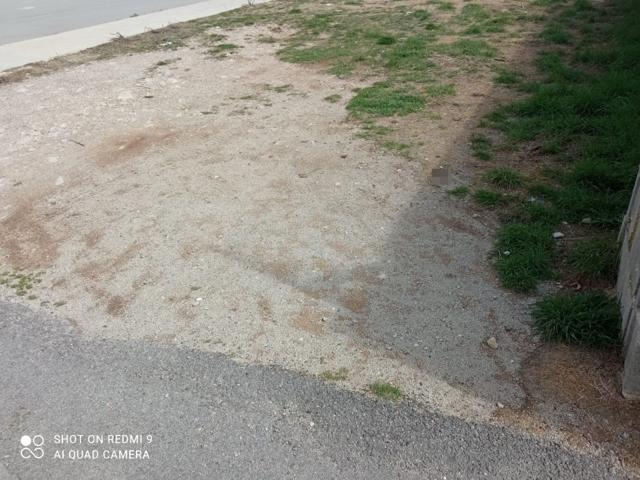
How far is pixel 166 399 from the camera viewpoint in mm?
2912

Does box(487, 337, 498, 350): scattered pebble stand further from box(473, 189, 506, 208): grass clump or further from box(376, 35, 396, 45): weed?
box(376, 35, 396, 45): weed

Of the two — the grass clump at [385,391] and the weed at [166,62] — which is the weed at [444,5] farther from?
the grass clump at [385,391]

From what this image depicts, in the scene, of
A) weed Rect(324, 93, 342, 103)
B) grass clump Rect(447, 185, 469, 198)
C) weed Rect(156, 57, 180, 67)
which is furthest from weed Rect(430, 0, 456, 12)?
grass clump Rect(447, 185, 469, 198)

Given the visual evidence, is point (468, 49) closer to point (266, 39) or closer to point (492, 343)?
point (266, 39)

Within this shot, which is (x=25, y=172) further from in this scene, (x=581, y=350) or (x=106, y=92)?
(x=581, y=350)

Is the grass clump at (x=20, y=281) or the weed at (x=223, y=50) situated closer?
the grass clump at (x=20, y=281)

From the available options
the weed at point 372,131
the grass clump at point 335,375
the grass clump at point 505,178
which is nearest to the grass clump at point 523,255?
the grass clump at point 505,178

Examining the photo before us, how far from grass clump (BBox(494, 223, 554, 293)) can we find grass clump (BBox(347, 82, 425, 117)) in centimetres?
250

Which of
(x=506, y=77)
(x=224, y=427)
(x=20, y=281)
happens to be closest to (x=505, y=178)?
(x=506, y=77)

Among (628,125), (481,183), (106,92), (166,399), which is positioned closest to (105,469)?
(166,399)

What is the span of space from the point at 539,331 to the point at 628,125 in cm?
301

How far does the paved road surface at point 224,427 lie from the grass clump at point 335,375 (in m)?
0.07

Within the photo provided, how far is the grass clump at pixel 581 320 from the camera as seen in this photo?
3.02 m

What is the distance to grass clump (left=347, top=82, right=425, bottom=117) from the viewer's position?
620 centimetres
